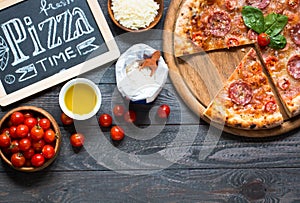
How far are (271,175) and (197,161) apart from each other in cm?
55

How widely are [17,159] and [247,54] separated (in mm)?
1787

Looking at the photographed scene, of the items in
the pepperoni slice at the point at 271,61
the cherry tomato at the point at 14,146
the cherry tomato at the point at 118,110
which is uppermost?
the pepperoni slice at the point at 271,61

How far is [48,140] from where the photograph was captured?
401 centimetres

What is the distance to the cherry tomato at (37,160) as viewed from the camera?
13.1ft

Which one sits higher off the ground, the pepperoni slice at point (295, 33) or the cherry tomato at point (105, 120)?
the pepperoni slice at point (295, 33)

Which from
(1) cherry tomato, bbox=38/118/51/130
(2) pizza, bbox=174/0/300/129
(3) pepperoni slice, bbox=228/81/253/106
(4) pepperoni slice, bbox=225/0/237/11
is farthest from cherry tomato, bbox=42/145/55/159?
(4) pepperoni slice, bbox=225/0/237/11

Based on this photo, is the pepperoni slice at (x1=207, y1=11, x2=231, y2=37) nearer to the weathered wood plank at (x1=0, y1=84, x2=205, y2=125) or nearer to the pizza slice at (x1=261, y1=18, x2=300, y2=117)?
the pizza slice at (x1=261, y1=18, x2=300, y2=117)

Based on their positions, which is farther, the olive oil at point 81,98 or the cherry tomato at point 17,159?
the olive oil at point 81,98

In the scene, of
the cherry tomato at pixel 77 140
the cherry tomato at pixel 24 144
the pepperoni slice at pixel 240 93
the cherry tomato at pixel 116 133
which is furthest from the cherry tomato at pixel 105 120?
the pepperoni slice at pixel 240 93

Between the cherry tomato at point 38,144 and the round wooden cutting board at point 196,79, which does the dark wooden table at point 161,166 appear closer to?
the round wooden cutting board at point 196,79

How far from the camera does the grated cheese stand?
4.07m

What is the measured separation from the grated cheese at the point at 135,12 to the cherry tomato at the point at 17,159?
1156 mm

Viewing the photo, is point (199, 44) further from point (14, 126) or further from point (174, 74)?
point (14, 126)

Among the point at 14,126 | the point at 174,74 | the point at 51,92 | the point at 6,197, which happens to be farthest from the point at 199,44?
the point at 6,197
